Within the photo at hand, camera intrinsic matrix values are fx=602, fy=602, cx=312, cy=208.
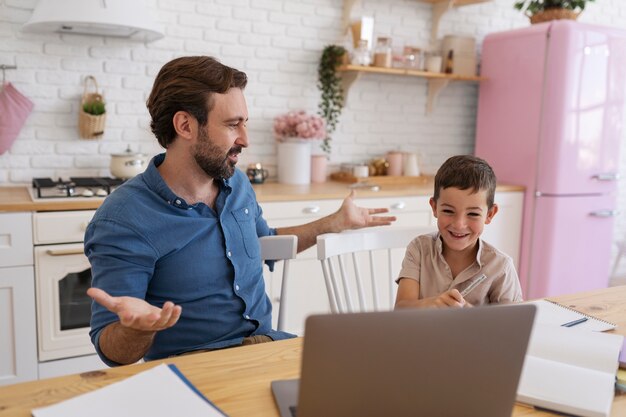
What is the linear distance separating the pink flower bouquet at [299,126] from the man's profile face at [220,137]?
1765 millimetres

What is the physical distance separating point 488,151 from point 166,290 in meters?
2.99

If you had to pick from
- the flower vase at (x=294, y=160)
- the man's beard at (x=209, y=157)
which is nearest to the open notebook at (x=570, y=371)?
the man's beard at (x=209, y=157)

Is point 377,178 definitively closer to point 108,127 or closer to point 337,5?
point 337,5

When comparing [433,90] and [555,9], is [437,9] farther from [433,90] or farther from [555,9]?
[555,9]

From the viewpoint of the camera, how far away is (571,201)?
3.56m

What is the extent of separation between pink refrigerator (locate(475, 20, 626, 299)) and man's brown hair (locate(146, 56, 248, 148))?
252cm

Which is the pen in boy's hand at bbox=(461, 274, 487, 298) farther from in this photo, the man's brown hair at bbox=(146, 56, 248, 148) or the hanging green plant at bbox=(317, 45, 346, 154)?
the hanging green plant at bbox=(317, 45, 346, 154)

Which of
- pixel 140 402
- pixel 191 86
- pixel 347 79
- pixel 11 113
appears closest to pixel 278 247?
pixel 191 86

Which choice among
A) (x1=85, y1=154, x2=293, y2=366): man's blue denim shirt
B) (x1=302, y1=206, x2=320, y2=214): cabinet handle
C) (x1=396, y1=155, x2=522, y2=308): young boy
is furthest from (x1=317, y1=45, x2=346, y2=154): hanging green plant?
(x1=396, y1=155, x2=522, y2=308): young boy

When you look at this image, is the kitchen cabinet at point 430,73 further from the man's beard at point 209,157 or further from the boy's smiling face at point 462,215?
the boy's smiling face at point 462,215

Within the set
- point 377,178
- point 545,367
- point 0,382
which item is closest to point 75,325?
point 0,382

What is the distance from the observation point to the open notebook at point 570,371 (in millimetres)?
978

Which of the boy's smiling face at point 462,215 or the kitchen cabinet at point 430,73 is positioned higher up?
the kitchen cabinet at point 430,73

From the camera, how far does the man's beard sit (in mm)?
1544
